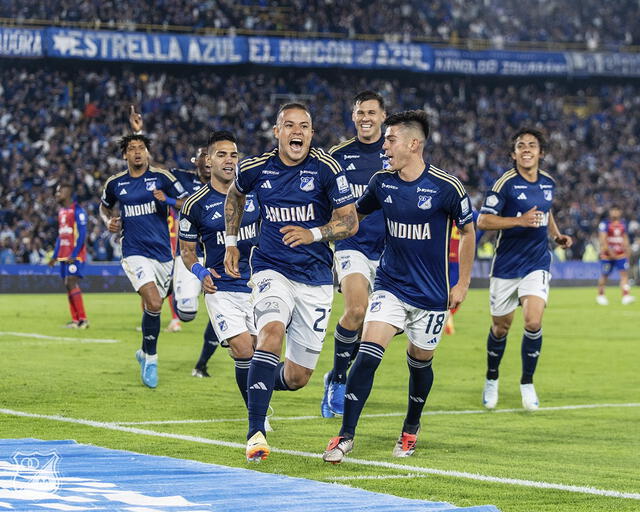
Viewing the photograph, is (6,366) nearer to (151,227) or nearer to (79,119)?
(151,227)

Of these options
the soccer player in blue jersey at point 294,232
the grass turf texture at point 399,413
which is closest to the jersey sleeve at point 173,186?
the grass turf texture at point 399,413

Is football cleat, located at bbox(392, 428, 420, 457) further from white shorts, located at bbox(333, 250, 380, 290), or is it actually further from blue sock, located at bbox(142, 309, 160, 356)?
blue sock, located at bbox(142, 309, 160, 356)

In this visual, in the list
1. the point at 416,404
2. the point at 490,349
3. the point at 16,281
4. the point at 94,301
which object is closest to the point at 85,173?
the point at 16,281

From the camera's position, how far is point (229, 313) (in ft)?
33.0

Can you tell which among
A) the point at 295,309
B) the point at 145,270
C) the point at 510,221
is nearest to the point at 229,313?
the point at 295,309

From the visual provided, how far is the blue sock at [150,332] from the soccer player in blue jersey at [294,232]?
4.29 meters

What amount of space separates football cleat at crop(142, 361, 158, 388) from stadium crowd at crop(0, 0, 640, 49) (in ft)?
104

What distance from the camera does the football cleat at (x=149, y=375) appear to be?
12.9 m

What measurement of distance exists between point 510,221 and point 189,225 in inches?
124

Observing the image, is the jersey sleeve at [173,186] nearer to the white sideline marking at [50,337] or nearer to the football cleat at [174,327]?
the white sideline marking at [50,337]

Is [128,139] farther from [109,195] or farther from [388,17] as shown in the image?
[388,17]

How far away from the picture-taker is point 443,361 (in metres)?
16.9

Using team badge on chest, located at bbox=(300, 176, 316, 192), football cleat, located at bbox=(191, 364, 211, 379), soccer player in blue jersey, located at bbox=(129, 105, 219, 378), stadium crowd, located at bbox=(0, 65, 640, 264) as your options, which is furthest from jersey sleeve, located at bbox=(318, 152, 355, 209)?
stadium crowd, located at bbox=(0, 65, 640, 264)

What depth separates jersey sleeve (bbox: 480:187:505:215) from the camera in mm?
11734
